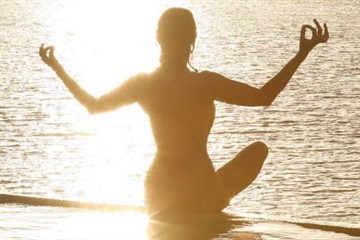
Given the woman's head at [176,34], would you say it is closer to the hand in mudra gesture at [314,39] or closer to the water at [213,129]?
the hand in mudra gesture at [314,39]

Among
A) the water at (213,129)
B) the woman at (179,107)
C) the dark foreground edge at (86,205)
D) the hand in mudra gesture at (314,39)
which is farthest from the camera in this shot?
the water at (213,129)

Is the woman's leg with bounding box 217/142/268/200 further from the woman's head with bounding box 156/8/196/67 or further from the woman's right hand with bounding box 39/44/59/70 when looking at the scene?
the woman's right hand with bounding box 39/44/59/70

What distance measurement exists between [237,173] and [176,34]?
1181 mm

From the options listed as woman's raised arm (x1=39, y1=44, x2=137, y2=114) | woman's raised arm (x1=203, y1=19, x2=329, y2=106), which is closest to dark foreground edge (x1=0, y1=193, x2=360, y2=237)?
woman's raised arm (x1=203, y1=19, x2=329, y2=106)

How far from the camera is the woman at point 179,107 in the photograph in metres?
9.43

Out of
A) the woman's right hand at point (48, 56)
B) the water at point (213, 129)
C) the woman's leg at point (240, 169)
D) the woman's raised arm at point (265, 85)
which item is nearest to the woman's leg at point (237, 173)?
the woman's leg at point (240, 169)

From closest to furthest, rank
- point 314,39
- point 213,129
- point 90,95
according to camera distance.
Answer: point 314,39 < point 90,95 < point 213,129

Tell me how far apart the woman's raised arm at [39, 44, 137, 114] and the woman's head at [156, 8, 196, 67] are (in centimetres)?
34

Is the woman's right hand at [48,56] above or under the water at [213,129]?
under

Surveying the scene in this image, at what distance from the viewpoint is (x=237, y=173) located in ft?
33.2

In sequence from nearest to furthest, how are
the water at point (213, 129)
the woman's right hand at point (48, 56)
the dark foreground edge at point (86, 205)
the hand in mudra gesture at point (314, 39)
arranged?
the hand in mudra gesture at point (314, 39) → the woman's right hand at point (48, 56) → the dark foreground edge at point (86, 205) → the water at point (213, 129)

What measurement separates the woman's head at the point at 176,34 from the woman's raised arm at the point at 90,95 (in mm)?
344

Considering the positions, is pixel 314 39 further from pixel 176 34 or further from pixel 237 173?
pixel 237 173

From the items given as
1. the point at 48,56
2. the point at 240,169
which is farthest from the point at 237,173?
the point at 48,56
